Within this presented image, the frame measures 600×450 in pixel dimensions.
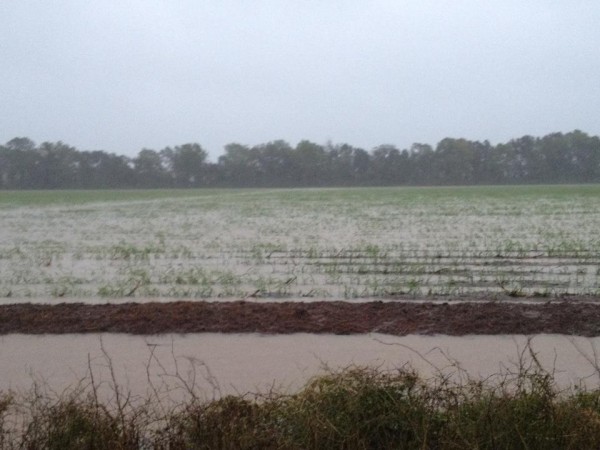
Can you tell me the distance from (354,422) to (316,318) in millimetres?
3564

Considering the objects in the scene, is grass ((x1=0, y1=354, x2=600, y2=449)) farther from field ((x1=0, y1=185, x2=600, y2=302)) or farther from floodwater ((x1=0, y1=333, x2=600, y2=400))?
field ((x1=0, y1=185, x2=600, y2=302))

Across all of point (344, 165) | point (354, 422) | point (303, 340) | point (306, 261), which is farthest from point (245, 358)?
point (344, 165)

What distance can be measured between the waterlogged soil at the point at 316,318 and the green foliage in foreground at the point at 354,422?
2.82 metres

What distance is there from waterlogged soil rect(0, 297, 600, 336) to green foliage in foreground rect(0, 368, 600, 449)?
2.82 m

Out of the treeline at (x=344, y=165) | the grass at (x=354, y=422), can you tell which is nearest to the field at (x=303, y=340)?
the grass at (x=354, y=422)

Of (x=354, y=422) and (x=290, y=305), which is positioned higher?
(x=354, y=422)

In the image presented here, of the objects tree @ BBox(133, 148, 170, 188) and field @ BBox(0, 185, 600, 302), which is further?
tree @ BBox(133, 148, 170, 188)

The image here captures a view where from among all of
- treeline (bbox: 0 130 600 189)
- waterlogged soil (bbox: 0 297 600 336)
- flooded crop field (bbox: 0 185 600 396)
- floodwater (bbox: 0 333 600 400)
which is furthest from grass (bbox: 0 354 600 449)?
treeline (bbox: 0 130 600 189)

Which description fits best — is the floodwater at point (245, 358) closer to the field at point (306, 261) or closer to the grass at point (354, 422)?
the grass at point (354, 422)

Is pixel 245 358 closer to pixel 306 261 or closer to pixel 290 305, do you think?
pixel 290 305

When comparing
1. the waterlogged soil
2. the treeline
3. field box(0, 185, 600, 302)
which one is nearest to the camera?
the waterlogged soil

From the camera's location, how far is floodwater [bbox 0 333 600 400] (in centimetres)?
552

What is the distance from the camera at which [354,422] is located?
147 inches

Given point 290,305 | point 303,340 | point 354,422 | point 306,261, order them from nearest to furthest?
1. point 354,422
2. point 303,340
3. point 290,305
4. point 306,261
